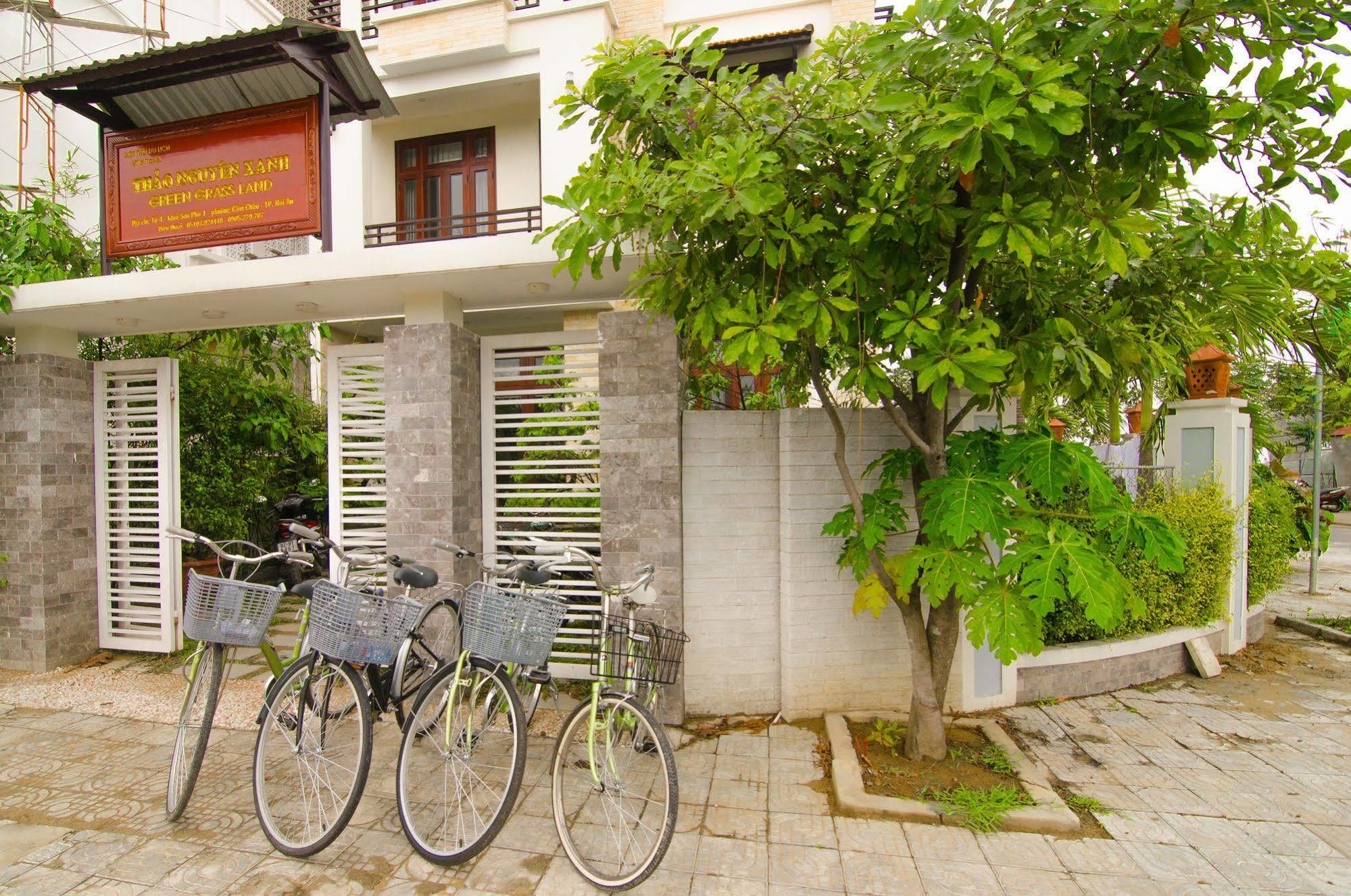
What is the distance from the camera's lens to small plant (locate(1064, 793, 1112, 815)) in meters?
3.14

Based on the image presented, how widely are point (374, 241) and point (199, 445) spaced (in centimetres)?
375

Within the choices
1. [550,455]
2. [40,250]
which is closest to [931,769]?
[550,455]

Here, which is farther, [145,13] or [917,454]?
[145,13]

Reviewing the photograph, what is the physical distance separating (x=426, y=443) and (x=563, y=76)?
639 centimetres

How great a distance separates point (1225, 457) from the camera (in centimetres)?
528

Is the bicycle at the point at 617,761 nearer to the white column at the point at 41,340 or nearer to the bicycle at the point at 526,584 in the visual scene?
the bicycle at the point at 526,584

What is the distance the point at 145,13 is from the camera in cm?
1009

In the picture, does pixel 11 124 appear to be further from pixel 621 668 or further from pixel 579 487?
pixel 621 668

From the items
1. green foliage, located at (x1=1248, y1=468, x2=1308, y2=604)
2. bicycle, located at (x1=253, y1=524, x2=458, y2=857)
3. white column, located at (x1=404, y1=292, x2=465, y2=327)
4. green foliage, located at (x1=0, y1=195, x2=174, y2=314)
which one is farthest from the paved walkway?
green foliage, located at (x1=0, y1=195, x2=174, y2=314)

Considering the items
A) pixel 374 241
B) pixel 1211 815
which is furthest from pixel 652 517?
pixel 374 241

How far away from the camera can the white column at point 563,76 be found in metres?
8.32

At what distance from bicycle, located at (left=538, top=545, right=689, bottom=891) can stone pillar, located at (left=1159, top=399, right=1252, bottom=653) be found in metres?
4.85

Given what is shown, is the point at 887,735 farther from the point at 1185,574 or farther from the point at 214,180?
the point at 214,180

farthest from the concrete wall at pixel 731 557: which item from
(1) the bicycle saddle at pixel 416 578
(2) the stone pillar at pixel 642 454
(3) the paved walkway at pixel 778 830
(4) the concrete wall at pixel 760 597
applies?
(1) the bicycle saddle at pixel 416 578
